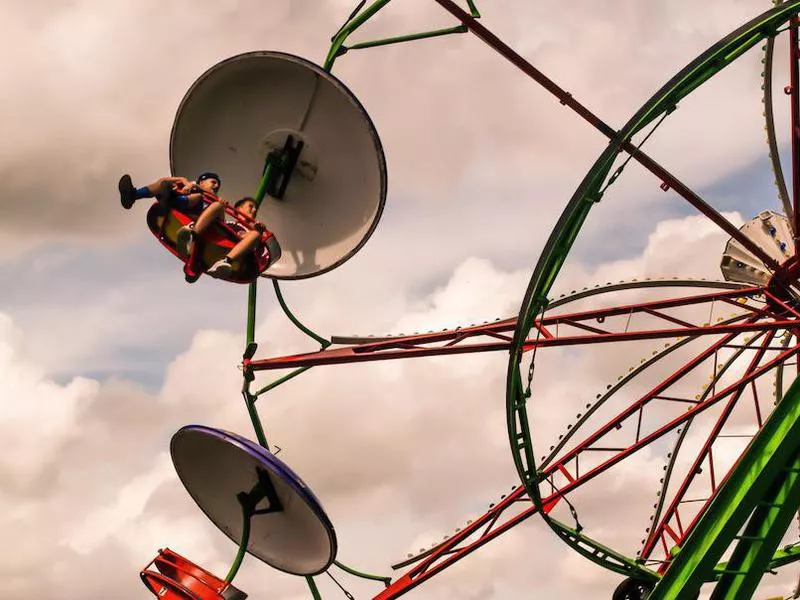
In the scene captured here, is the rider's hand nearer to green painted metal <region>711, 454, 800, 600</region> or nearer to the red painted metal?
the red painted metal

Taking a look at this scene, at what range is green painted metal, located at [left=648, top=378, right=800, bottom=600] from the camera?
15.3 meters

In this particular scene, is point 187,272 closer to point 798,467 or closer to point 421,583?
point 421,583

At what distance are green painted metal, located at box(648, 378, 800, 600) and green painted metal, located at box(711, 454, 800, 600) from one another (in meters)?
0.04

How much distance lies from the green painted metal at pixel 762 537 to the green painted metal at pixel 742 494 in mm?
42

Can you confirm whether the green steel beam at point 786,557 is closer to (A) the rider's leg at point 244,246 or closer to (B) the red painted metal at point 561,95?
(B) the red painted metal at point 561,95

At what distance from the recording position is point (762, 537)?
15.6 metres

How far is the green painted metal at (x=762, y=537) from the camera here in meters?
15.5

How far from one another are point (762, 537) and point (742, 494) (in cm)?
73

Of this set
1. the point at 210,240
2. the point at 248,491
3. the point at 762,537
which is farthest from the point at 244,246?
the point at 762,537

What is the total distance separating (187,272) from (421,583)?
6.63 m

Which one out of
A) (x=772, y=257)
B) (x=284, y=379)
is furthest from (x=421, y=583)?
(x=772, y=257)

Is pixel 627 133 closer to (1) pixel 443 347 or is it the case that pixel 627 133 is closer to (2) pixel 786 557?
(1) pixel 443 347

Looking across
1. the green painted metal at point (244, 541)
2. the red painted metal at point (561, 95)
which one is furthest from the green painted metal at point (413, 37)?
the green painted metal at point (244, 541)

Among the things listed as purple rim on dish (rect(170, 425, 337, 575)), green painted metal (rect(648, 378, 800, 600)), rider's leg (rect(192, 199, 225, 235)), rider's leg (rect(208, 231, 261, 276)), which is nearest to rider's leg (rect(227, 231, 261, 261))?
rider's leg (rect(208, 231, 261, 276))
